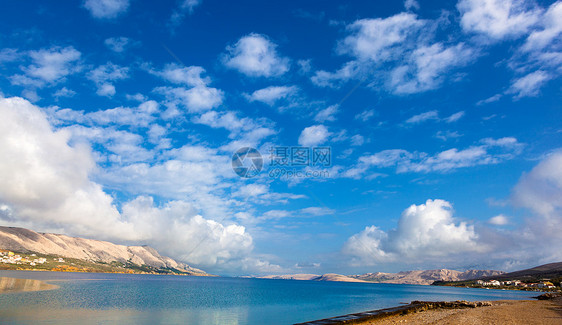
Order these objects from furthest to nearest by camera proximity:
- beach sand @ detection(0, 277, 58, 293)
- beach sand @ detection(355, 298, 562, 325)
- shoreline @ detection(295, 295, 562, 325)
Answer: beach sand @ detection(0, 277, 58, 293) < shoreline @ detection(295, 295, 562, 325) < beach sand @ detection(355, 298, 562, 325)

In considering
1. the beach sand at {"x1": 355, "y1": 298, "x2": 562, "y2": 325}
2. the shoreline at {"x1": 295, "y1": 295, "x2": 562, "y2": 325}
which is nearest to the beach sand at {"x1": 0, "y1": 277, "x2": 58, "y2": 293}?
the shoreline at {"x1": 295, "y1": 295, "x2": 562, "y2": 325}

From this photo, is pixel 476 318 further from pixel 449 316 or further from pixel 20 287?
pixel 20 287

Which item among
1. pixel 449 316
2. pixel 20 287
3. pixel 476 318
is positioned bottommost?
pixel 20 287

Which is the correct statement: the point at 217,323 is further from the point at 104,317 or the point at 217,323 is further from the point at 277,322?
the point at 104,317

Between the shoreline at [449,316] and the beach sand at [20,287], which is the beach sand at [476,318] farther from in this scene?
the beach sand at [20,287]

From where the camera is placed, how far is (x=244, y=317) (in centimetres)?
5203

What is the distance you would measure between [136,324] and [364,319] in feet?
101

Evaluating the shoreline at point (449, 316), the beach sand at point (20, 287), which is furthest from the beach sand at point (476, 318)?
the beach sand at point (20, 287)

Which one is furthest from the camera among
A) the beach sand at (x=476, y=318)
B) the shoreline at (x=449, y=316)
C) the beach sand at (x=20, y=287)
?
the beach sand at (x=20, y=287)

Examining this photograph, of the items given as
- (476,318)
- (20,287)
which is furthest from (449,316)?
(20,287)

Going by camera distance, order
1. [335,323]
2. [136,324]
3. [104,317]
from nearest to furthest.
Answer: [335,323]
[136,324]
[104,317]

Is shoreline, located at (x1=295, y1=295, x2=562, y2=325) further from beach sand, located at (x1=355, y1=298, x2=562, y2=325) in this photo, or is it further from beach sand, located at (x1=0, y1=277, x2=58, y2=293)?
beach sand, located at (x1=0, y1=277, x2=58, y2=293)

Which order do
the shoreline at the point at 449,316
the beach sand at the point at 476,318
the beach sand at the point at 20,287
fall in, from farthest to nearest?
the beach sand at the point at 20,287 < the shoreline at the point at 449,316 < the beach sand at the point at 476,318

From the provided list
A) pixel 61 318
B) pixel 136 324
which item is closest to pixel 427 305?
pixel 136 324
